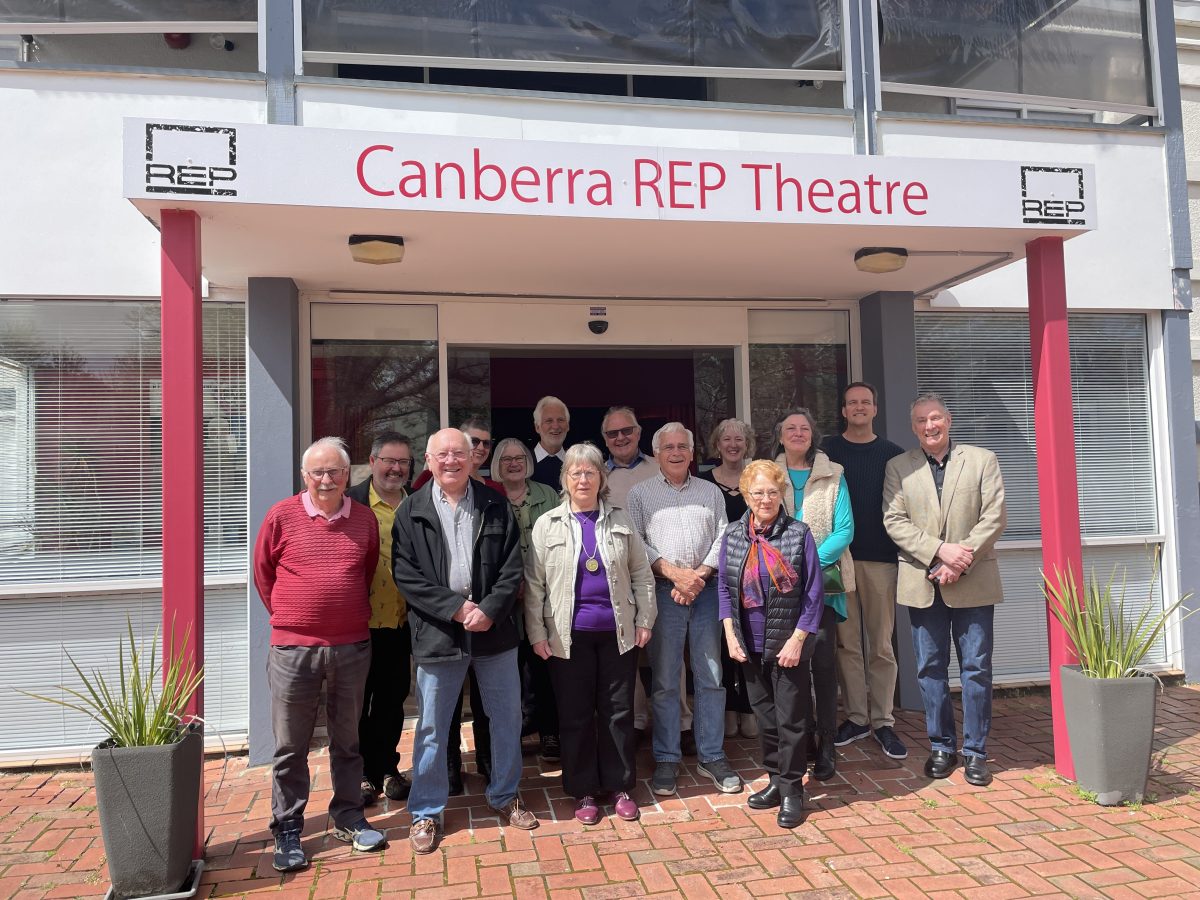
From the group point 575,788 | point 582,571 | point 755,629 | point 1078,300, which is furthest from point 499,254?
point 1078,300

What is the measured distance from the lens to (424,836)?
11.6ft

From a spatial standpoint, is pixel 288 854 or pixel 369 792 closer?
pixel 288 854

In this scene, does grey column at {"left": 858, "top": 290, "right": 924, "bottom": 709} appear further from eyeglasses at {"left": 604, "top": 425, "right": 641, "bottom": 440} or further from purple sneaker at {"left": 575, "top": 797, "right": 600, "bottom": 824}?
purple sneaker at {"left": 575, "top": 797, "right": 600, "bottom": 824}

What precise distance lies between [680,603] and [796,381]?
8.22ft

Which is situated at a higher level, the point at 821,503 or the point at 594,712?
the point at 821,503

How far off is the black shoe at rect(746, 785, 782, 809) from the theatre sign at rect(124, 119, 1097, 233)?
2.66 metres

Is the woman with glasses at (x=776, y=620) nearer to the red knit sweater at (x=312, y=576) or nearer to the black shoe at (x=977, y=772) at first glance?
the black shoe at (x=977, y=772)

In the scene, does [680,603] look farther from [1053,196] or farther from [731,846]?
[1053,196]

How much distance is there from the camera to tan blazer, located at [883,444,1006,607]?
13.6ft

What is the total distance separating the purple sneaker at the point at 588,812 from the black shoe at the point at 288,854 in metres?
1.16

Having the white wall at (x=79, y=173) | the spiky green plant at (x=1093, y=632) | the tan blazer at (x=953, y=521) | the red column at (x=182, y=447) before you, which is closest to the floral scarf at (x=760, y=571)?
the tan blazer at (x=953, y=521)

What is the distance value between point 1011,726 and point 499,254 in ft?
13.4

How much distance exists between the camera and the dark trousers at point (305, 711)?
345 cm

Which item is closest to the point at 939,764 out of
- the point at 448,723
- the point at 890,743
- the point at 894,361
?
the point at 890,743
